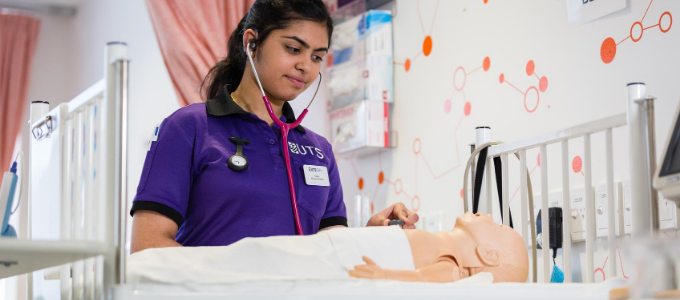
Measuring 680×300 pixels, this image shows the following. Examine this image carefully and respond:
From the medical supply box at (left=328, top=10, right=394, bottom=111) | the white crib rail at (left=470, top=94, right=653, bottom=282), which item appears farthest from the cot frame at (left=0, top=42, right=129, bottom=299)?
the medical supply box at (left=328, top=10, right=394, bottom=111)

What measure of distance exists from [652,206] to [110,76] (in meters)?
0.93

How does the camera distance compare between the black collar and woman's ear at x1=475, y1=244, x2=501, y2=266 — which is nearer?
woman's ear at x1=475, y1=244, x2=501, y2=266

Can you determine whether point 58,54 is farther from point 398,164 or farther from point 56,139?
point 56,139

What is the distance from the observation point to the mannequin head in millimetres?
1242

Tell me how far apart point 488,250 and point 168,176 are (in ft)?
2.04

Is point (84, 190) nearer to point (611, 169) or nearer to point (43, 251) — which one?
point (43, 251)

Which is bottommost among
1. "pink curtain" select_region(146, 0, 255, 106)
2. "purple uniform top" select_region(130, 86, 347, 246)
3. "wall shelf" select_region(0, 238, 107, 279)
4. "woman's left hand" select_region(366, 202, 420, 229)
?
"wall shelf" select_region(0, 238, 107, 279)

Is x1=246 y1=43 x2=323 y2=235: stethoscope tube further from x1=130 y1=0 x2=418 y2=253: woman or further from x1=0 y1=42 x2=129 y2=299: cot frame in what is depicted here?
x1=0 y1=42 x2=129 y2=299: cot frame

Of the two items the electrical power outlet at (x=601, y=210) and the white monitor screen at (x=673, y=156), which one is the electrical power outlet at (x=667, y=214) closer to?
the electrical power outlet at (x=601, y=210)

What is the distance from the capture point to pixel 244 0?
119 inches

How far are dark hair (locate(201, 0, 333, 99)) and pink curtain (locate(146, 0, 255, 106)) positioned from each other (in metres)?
1.02

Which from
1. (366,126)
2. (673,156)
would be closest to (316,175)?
(673,156)

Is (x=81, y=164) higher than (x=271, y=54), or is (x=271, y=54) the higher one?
(x=271, y=54)

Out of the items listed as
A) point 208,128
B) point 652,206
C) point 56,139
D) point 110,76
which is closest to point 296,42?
point 208,128
